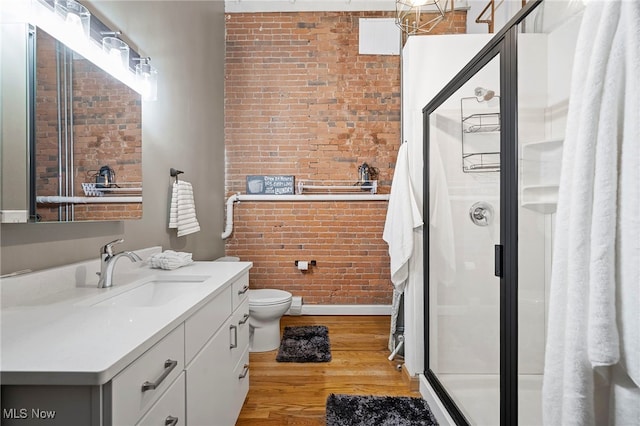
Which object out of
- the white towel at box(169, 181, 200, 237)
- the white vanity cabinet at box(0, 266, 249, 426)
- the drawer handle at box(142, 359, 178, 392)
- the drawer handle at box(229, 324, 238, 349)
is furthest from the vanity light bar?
the drawer handle at box(229, 324, 238, 349)

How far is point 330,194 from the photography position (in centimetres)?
320

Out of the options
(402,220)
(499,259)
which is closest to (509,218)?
(499,259)

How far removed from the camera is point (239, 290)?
159 cm

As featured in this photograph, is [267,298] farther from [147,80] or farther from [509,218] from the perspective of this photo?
[509,218]

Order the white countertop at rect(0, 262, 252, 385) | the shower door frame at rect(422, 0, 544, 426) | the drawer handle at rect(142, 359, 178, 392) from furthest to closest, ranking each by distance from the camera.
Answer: the shower door frame at rect(422, 0, 544, 426) < the drawer handle at rect(142, 359, 178, 392) < the white countertop at rect(0, 262, 252, 385)

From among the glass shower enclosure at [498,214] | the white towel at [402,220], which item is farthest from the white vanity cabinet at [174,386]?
the glass shower enclosure at [498,214]

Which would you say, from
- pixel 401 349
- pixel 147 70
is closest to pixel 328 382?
pixel 401 349

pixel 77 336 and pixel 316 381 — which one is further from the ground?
pixel 77 336

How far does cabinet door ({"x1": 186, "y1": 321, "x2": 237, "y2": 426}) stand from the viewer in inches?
39.9

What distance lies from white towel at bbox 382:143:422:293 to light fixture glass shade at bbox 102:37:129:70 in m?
1.64

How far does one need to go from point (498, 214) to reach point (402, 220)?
0.72 metres

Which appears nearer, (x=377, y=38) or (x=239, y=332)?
(x=239, y=332)

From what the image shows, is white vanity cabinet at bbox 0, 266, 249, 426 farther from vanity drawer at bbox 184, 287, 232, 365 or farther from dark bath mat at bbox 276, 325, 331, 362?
dark bath mat at bbox 276, 325, 331, 362

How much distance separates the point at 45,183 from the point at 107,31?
2.62 ft
